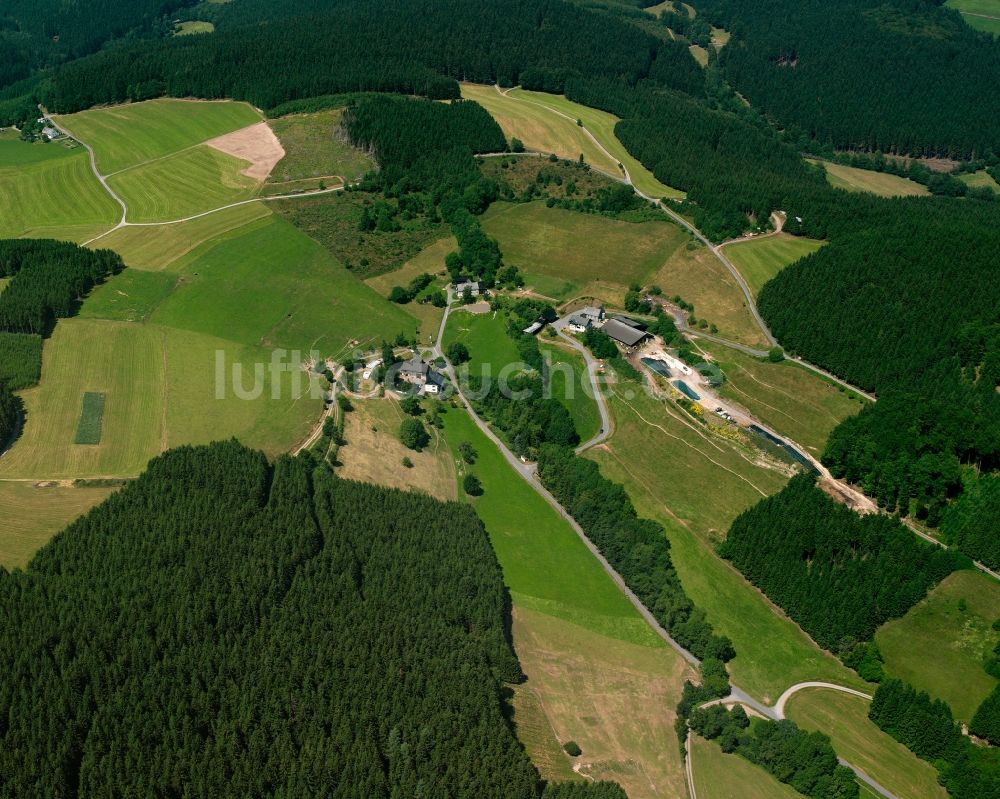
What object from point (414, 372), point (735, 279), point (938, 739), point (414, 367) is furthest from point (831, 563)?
point (735, 279)

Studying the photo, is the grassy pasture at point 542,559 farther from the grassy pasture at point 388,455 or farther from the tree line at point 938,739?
the tree line at point 938,739

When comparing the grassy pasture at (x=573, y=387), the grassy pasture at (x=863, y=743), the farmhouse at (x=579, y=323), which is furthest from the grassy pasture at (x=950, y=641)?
the farmhouse at (x=579, y=323)

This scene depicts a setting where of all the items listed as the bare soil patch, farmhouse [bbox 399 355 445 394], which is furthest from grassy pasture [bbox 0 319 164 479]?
the bare soil patch

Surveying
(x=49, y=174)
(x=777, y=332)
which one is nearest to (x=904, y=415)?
(x=777, y=332)

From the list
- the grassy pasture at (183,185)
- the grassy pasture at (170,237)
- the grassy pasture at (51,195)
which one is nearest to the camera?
the grassy pasture at (170,237)

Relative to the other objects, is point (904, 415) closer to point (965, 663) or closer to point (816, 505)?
point (816, 505)

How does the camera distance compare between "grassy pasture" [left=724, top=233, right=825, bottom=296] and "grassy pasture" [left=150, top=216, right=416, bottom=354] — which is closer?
"grassy pasture" [left=150, top=216, right=416, bottom=354]

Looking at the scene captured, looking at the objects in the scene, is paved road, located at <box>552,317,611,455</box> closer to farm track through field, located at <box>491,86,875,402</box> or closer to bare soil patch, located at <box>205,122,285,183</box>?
farm track through field, located at <box>491,86,875,402</box>
